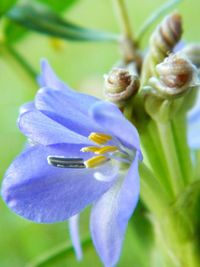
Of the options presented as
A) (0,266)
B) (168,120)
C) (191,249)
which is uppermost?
(168,120)

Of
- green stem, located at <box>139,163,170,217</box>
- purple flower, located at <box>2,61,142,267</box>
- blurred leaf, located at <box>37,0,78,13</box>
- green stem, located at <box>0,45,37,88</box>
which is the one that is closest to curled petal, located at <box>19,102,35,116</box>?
purple flower, located at <box>2,61,142,267</box>

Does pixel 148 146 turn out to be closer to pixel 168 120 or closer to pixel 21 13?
pixel 168 120

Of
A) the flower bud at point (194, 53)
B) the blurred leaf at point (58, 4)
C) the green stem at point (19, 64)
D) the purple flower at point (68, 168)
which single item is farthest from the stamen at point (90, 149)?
the blurred leaf at point (58, 4)

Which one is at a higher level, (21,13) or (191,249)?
(21,13)

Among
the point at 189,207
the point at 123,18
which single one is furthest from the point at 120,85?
the point at 123,18

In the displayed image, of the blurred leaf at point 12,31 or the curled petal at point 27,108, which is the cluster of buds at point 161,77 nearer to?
the curled petal at point 27,108

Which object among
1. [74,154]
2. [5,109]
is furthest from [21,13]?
[5,109]
